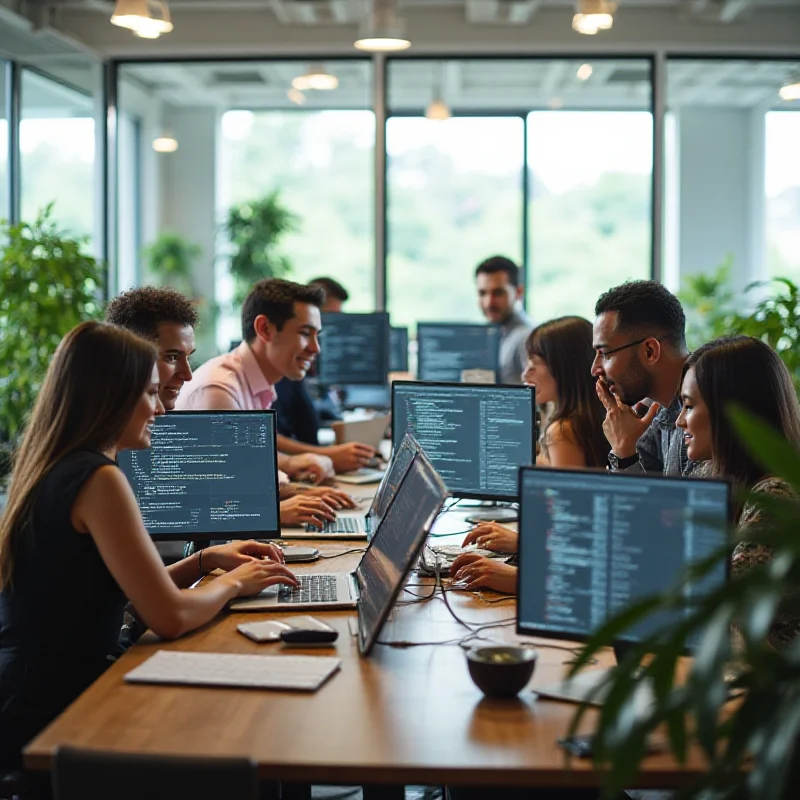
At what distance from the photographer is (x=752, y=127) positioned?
7.86 meters

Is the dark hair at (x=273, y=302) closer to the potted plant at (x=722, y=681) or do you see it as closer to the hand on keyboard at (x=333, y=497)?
the hand on keyboard at (x=333, y=497)

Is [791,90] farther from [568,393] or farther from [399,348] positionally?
[568,393]

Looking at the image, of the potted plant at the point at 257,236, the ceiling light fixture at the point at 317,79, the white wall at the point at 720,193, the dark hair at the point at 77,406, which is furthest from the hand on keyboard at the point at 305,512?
the potted plant at the point at 257,236

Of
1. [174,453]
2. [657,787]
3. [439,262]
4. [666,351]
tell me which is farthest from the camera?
[439,262]

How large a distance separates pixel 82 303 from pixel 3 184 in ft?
2.90

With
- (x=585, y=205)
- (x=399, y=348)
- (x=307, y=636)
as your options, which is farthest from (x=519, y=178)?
→ (x=307, y=636)

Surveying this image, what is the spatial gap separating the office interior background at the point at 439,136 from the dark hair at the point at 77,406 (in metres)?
4.37

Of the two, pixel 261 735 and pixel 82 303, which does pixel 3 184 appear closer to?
pixel 82 303

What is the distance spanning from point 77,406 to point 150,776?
0.91 m

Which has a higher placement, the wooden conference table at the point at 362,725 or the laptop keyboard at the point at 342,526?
the wooden conference table at the point at 362,725

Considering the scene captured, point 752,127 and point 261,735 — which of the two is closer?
point 261,735

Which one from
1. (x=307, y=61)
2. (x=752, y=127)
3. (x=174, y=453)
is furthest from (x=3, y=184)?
(x=752, y=127)

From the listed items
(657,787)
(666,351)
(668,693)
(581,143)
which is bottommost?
(657,787)

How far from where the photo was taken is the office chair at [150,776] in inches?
55.1
